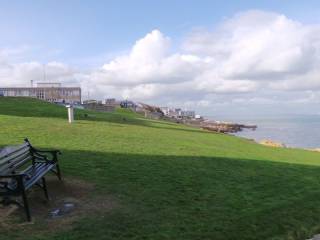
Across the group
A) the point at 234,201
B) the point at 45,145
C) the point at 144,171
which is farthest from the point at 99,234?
the point at 45,145

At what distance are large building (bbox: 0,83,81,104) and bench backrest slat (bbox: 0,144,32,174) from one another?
8440 centimetres

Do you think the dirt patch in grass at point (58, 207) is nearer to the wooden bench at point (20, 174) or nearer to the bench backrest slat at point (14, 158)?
the wooden bench at point (20, 174)

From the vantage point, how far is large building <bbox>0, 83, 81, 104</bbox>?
94.8m

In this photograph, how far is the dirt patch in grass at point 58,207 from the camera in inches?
275

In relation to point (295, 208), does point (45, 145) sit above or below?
above

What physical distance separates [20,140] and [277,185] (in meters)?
8.01

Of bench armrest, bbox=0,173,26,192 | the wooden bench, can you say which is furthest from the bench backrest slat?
bench armrest, bbox=0,173,26,192

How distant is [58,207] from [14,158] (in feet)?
3.60

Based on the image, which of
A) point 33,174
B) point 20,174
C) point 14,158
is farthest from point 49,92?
point 20,174

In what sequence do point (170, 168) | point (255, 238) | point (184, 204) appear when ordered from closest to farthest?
point (255, 238), point (184, 204), point (170, 168)

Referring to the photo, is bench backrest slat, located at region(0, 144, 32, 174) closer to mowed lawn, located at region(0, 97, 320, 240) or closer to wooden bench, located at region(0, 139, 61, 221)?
wooden bench, located at region(0, 139, 61, 221)

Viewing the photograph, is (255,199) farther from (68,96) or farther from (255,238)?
(68,96)

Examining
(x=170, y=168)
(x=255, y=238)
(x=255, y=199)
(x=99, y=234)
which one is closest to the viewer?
(x=99, y=234)

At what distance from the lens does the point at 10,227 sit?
675cm
